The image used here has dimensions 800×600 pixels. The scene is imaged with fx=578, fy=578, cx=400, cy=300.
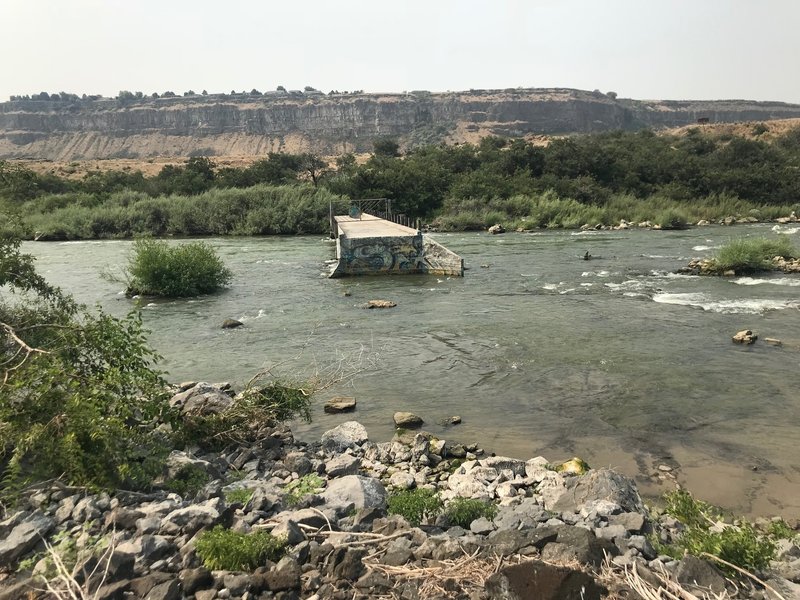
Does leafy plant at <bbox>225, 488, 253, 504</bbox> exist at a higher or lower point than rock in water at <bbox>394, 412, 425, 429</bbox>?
higher

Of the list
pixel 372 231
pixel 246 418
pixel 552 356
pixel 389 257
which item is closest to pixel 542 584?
pixel 246 418

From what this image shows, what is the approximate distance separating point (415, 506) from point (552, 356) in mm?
7474

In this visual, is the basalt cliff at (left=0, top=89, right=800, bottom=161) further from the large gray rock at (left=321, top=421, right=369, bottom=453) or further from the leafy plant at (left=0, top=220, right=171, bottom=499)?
the leafy plant at (left=0, top=220, right=171, bottom=499)

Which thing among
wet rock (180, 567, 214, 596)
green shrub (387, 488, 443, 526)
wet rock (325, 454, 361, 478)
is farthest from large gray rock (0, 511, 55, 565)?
green shrub (387, 488, 443, 526)

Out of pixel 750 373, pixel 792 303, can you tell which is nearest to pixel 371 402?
pixel 750 373

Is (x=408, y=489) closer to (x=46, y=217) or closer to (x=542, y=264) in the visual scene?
(x=542, y=264)

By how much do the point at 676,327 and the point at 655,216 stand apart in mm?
32074

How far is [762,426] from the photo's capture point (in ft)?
28.1

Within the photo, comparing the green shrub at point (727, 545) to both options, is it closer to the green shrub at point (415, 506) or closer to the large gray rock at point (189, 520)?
the green shrub at point (415, 506)

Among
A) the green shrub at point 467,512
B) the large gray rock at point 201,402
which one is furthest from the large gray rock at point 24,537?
the green shrub at point 467,512

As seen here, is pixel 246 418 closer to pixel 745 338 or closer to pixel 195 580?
pixel 195 580

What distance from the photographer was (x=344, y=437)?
8.07m

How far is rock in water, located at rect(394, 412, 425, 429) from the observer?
A: 29.0 ft

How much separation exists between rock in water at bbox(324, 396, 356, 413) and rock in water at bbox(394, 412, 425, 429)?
3.22 feet
